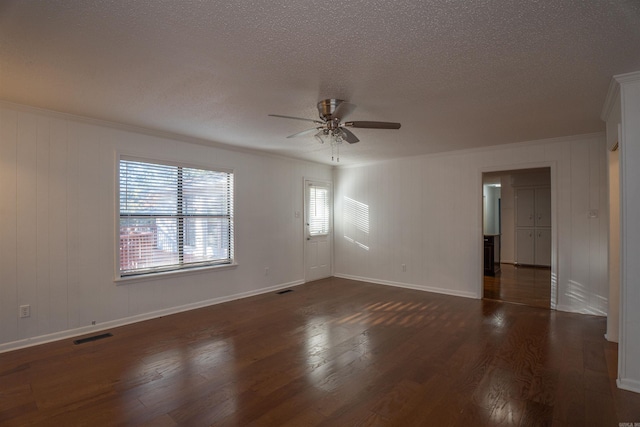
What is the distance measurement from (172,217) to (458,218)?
444 cm

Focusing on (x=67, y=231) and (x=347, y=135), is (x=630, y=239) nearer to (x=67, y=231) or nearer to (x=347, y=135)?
(x=347, y=135)

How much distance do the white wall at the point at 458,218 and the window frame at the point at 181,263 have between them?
262 centimetres

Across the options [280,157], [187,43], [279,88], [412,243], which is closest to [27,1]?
[187,43]

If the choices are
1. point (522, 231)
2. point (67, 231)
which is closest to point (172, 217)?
point (67, 231)

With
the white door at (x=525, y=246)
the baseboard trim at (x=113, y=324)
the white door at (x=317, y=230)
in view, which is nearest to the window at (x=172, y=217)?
the baseboard trim at (x=113, y=324)

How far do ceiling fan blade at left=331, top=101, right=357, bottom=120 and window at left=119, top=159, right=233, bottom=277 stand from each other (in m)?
2.39

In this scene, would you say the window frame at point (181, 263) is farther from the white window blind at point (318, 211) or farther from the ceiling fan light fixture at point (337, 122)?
the ceiling fan light fixture at point (337, 122)

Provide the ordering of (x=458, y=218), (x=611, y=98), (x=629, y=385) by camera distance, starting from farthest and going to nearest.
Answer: (x=458, y=218) → (x=611, y=98) → (x=629, y=385)

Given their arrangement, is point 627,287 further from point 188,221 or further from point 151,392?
point 188,221

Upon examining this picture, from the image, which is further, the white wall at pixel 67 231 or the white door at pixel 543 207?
the white door at pixel 543 207

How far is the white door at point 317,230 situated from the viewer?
6.33 metres

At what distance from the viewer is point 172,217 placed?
4293 mm

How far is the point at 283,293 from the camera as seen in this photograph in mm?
5406

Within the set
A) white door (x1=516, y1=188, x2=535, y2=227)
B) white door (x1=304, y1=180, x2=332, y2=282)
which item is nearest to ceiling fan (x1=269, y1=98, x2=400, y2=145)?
white door (x1=304, y1=180, x2=332, y2=282)
